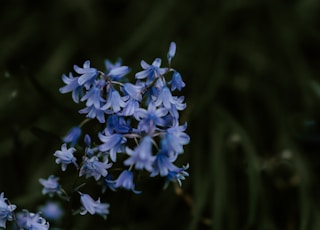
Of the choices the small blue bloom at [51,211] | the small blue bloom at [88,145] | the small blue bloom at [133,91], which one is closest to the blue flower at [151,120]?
the small blue bloom at [133,91]

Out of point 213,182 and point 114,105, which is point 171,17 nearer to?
point 213,182

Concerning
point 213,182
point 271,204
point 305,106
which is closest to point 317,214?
point 271,204

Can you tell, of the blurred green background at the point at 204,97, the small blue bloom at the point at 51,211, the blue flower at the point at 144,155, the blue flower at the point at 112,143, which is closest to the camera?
the blue flower at the point at 144,155

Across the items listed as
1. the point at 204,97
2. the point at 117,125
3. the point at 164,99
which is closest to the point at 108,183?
the point at 117,125

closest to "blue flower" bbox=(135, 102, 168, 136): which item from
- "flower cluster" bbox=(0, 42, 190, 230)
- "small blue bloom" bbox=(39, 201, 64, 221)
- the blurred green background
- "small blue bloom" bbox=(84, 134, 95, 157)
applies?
"flower cluster" bbox=(0, 42, 190, 230)

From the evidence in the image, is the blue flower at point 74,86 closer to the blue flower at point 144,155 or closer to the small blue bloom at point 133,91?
the small blue bloom at point 133,91

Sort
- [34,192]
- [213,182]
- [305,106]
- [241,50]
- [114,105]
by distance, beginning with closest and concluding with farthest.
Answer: [114,105]
[34,192]
[213,182]
[305,106]
[241,50]
